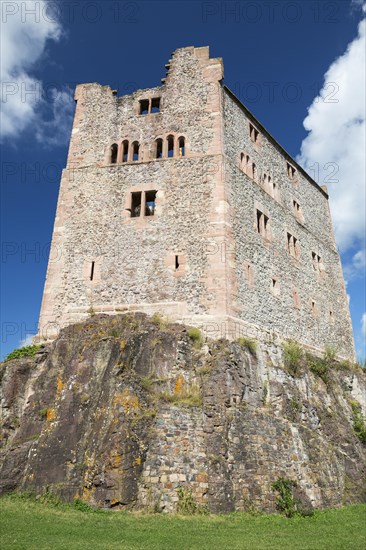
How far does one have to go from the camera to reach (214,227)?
1984 cm

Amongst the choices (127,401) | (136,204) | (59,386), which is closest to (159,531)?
(127,401)

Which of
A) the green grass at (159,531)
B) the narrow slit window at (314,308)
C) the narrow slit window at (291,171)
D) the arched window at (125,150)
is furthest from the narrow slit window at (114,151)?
the green grass at (159,531)

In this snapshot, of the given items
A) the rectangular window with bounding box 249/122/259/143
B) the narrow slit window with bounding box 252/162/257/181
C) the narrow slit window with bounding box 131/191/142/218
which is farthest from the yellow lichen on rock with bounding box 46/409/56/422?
the rectangular window with bounding box 249/122/259/143

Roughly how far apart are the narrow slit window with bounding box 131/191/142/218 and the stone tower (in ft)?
0.28

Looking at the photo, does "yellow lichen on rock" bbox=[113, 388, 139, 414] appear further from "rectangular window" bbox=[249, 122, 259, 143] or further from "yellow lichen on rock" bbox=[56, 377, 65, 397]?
"rectangular window" bbox=[249, 122, 259, 143]

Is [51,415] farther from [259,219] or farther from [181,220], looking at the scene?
[259,219]

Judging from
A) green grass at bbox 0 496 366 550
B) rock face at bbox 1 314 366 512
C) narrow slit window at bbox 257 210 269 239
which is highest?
narrow slit window at bbox 257 210 269 239

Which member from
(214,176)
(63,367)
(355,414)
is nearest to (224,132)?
(214,176)

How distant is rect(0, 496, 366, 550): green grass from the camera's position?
923cm

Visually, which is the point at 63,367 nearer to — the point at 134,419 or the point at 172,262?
the point at 134,419

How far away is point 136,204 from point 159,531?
15611mm

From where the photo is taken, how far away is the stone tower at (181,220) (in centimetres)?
1930

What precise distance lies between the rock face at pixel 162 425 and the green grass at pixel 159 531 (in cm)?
73

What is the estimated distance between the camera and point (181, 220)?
→ 20422 mm
